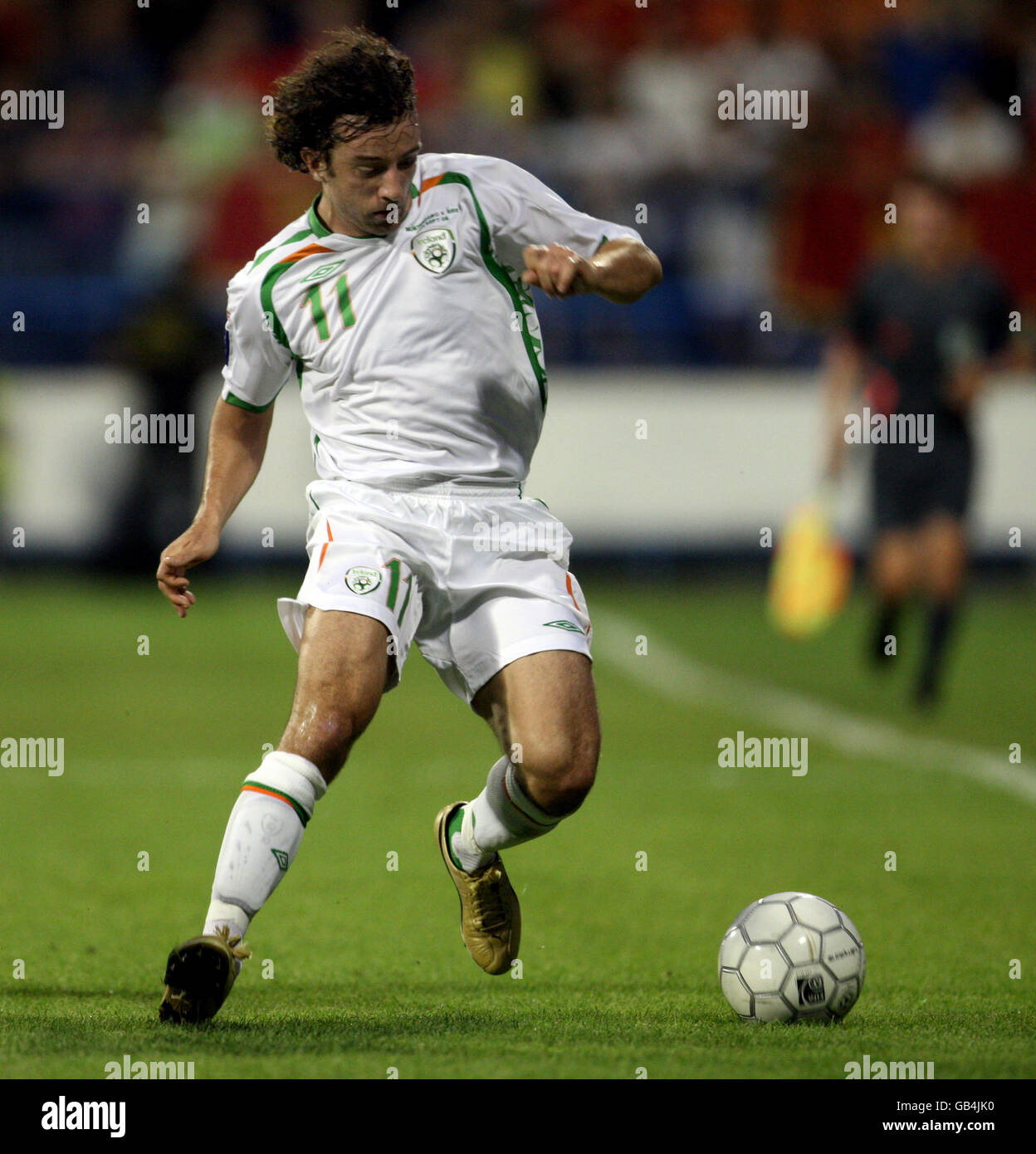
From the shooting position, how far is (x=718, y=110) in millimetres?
17750

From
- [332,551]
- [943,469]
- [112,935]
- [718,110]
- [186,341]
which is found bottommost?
[112,935]

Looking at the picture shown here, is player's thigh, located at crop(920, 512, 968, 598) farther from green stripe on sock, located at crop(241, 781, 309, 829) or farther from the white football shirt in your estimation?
green stripe on sock, located at crop(241, 781, 309, 829)

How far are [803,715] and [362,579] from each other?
19.7 ft

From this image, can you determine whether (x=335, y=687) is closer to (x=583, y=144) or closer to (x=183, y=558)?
(x=183, y=558)

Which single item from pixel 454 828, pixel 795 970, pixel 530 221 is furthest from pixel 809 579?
pixel 795 970

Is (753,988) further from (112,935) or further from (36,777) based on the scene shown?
(36,777)

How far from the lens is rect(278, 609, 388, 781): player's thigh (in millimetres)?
4227

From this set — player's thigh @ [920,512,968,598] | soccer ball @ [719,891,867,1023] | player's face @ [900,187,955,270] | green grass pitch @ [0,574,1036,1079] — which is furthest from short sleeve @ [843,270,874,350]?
soccer ball @ [719,891,867,1023]

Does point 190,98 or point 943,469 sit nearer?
point 943,469

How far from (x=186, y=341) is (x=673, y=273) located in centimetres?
436

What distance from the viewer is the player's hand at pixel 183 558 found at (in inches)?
177

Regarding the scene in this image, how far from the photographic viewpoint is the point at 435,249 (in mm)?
4633

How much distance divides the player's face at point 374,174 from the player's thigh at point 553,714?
3.62 feet

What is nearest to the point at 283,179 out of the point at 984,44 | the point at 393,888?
the point at 984,44
